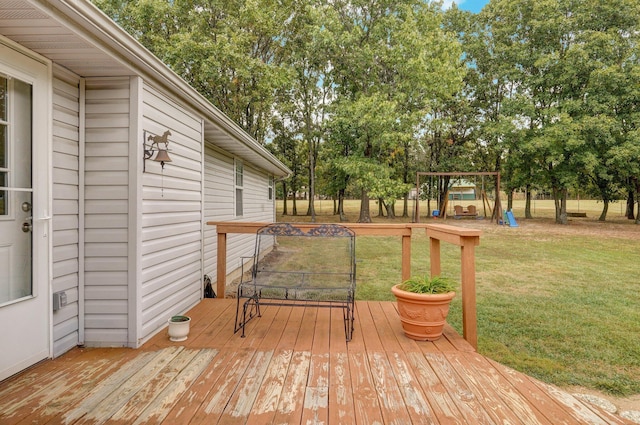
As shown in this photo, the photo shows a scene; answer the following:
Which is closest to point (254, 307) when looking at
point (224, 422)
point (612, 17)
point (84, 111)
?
point (224, 422)

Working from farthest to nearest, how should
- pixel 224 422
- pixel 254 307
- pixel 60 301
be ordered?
pixel 254 307 → pixel 60 301 → pixel 224 422

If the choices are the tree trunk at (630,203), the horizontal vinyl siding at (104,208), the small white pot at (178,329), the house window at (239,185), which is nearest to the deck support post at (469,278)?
the small white pot at (178,329)

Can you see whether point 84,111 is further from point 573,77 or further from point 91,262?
point 573,77

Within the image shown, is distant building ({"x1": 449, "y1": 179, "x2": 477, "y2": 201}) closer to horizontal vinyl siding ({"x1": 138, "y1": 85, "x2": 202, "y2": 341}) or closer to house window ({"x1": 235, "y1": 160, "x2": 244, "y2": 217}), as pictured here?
house window ({"x1": 235, "y1": 160, "x2": 244, "y2": 217})

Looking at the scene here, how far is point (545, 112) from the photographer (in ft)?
53.5

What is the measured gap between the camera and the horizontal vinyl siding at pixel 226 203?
5.57 metres

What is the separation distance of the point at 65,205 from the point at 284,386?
1.97m

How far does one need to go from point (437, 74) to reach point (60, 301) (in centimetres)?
1455

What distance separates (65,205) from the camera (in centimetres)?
257

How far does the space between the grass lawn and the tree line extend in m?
6.24

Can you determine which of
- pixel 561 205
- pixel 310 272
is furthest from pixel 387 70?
pixel 310 272

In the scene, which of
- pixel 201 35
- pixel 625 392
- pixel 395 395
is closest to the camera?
pixel 395 395

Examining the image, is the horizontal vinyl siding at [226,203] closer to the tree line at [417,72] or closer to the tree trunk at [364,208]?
the tree line at [417,72]

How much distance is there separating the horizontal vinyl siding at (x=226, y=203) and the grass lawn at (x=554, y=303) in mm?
2430
